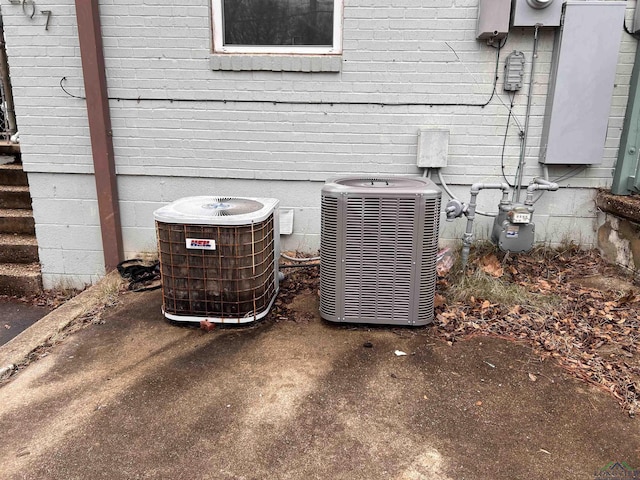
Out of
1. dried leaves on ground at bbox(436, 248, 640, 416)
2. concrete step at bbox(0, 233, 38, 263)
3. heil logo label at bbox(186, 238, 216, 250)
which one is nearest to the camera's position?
dried leaves on ground at bbox(436, 248, 640, 416)

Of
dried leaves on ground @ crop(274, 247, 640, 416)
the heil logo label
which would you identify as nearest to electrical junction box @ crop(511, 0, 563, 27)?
dried leaves on ground @ crop(274, 247, 640, 416)

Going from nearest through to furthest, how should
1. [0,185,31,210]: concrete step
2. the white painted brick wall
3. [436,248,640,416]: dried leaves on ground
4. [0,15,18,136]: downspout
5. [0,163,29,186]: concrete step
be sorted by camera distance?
[436,248,640,416]: dried leaves on ground → the white painted brick wall → [0,185,31,210]: concrete step → [0,163,29,186]: concrete step → [0,15,18,136]: downspout

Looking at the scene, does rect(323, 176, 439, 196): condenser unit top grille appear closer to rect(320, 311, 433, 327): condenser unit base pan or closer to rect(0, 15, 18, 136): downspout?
rect(320, 311, 433, 327): condenser unit base pan

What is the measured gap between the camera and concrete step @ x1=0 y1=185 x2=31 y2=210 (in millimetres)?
5035

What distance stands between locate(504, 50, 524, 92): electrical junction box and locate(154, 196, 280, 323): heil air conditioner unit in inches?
89.8

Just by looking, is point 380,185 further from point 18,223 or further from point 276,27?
point 18,223

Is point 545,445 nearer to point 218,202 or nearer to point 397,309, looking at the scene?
point 397,309

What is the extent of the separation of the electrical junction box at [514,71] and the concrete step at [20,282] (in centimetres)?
475

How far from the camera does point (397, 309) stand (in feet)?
9.45

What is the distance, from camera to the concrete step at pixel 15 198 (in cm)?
504

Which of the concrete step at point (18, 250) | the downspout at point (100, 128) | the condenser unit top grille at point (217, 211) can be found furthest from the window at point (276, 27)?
the concrete step at point (18, 250)

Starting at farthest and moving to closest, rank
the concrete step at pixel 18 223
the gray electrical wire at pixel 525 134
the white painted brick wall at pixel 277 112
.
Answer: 1. the concrete step at pixel 18 223
2. the white painted brick wall at pixel 277 112
3. the gray electrical wire at pixel 525 134

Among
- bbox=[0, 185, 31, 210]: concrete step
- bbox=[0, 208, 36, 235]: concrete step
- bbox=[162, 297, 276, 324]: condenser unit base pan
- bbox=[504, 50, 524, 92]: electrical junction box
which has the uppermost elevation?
bbox=[504, 50, 524, 92]: electrical junction box

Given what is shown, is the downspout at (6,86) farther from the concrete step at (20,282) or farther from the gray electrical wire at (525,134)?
the gray electrical wire at (525,134)
